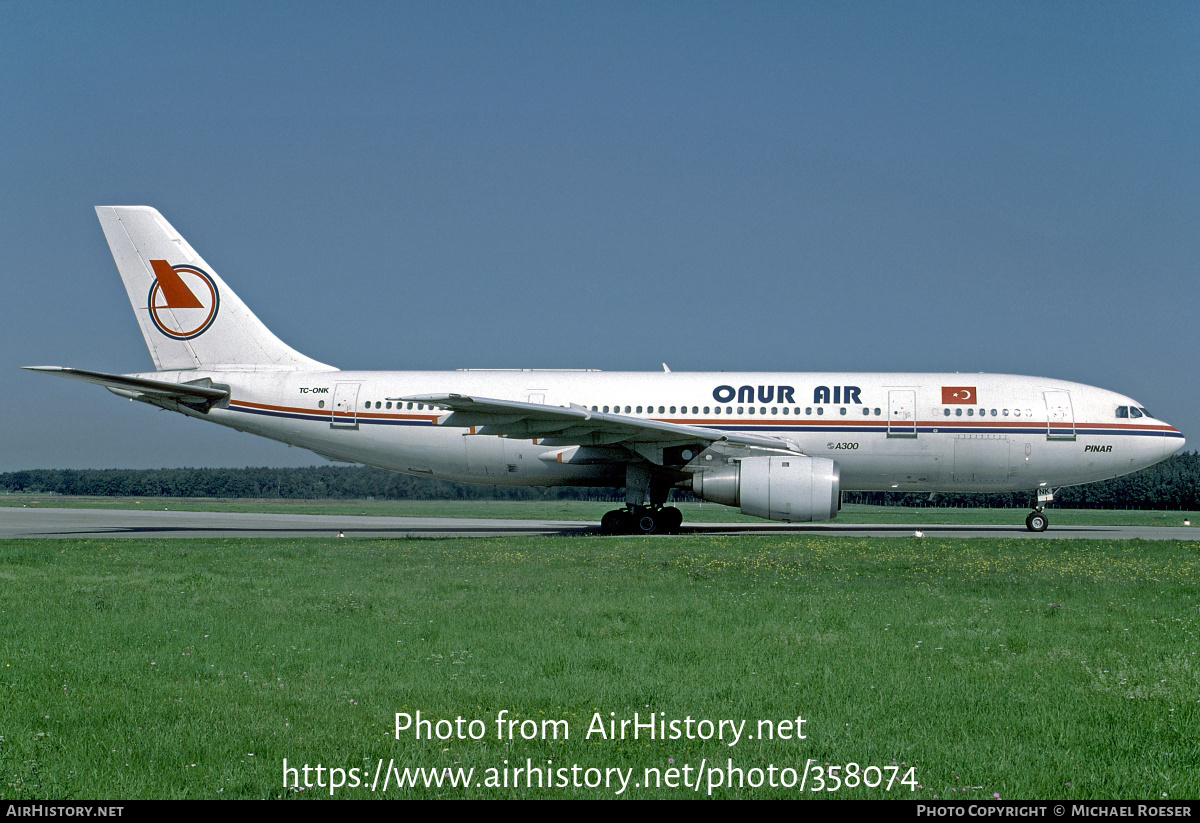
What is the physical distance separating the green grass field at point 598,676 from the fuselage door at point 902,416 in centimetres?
890

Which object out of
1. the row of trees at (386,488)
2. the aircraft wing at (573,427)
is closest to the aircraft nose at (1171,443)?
the aircraft wing at (573,427)

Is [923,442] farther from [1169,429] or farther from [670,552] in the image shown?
[670,552]

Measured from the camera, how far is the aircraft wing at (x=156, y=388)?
19.7 m

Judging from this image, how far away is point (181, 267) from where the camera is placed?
75.1ft

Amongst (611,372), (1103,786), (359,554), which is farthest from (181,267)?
(1103,786)

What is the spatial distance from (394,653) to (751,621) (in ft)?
10.5

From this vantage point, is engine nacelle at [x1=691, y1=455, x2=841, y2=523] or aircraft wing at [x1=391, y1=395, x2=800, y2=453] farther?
aircraft wing at [x1=391, y1=395, x2=800, y2=453]

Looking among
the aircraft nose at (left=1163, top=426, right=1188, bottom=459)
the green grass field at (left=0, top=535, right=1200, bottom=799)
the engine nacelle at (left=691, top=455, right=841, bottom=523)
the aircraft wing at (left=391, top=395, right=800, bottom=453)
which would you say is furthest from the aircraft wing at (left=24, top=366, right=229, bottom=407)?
the aircraft nose at (left=1163, top=426, right=1188, bottom=459)

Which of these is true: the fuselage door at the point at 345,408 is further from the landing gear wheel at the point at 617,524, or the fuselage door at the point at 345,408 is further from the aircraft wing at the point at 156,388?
the landing gear wheel at the point at 617,524

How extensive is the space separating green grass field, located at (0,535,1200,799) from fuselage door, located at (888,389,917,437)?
890cm

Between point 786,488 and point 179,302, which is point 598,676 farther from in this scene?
point 179,302

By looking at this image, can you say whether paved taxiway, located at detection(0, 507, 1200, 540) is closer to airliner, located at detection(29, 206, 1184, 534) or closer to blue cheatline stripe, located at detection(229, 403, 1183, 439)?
airliner, located at detection(29, 206, 1184, 534)

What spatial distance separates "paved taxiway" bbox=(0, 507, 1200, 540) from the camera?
20.9 meters

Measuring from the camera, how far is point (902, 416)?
2091 centimetres
